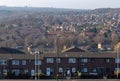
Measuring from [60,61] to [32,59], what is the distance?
4234 millimetres

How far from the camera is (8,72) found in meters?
73.8

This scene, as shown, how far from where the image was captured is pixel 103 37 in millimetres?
171875

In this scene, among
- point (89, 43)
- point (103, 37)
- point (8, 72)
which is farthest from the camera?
point (103, 37)

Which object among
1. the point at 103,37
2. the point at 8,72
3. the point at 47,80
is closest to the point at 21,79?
the point at 47,80

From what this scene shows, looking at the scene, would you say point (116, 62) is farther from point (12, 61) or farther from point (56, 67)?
point (12, 61)

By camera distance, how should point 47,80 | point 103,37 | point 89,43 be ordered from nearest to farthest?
point 47,80 < point 89,43 < point 103,37

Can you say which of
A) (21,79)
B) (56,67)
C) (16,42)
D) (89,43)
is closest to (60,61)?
(56,67)

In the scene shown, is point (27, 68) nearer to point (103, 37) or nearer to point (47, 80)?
point (47, 80)

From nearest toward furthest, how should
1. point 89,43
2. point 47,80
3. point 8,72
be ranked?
point 47,80
point 8,72
point 89,43

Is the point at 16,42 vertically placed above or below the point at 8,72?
below

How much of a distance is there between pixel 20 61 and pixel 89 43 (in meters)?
83.5

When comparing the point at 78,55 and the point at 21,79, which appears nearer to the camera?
the point at 21,79

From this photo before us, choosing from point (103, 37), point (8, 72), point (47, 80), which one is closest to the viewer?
point (47, 80)

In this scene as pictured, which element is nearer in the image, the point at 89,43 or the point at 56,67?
the point at 56,67
